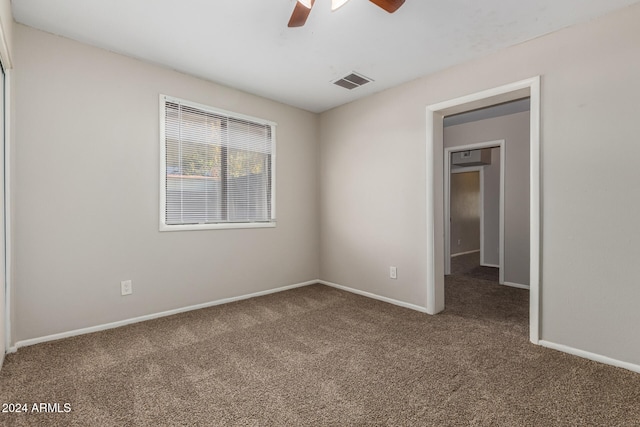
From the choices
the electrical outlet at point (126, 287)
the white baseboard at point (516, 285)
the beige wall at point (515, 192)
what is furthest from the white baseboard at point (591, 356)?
the electrical outlet at point (126, 287)

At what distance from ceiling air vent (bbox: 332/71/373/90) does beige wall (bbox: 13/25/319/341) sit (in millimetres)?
1204

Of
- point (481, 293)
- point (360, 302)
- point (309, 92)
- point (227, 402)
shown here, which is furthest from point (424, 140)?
point (227, 402)

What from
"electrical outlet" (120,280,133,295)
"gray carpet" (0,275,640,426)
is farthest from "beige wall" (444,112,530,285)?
"electrical outlet" (120,280,133,295)

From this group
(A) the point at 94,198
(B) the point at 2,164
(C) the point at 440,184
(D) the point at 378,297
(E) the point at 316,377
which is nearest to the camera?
(E) the point at 316,377

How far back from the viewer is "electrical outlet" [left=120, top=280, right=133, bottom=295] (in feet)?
9.18

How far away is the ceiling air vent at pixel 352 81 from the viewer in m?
3.19

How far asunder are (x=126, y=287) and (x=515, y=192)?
16.0 feet

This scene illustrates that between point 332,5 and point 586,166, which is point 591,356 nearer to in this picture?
point 586,166

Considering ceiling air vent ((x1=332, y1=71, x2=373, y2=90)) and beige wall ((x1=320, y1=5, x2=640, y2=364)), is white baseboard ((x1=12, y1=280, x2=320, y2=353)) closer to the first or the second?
ceiling air vent ((x1=332, y1=71, x2=373, y2=90))

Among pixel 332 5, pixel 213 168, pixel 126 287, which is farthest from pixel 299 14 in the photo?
pixel 126 287

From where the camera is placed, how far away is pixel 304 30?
7.77 ft

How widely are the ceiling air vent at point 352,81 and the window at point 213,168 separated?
1.02 metres

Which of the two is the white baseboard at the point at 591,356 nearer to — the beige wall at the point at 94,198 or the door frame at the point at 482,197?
the door frame at the point at 482,197

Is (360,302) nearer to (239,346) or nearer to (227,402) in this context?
(239,346)
